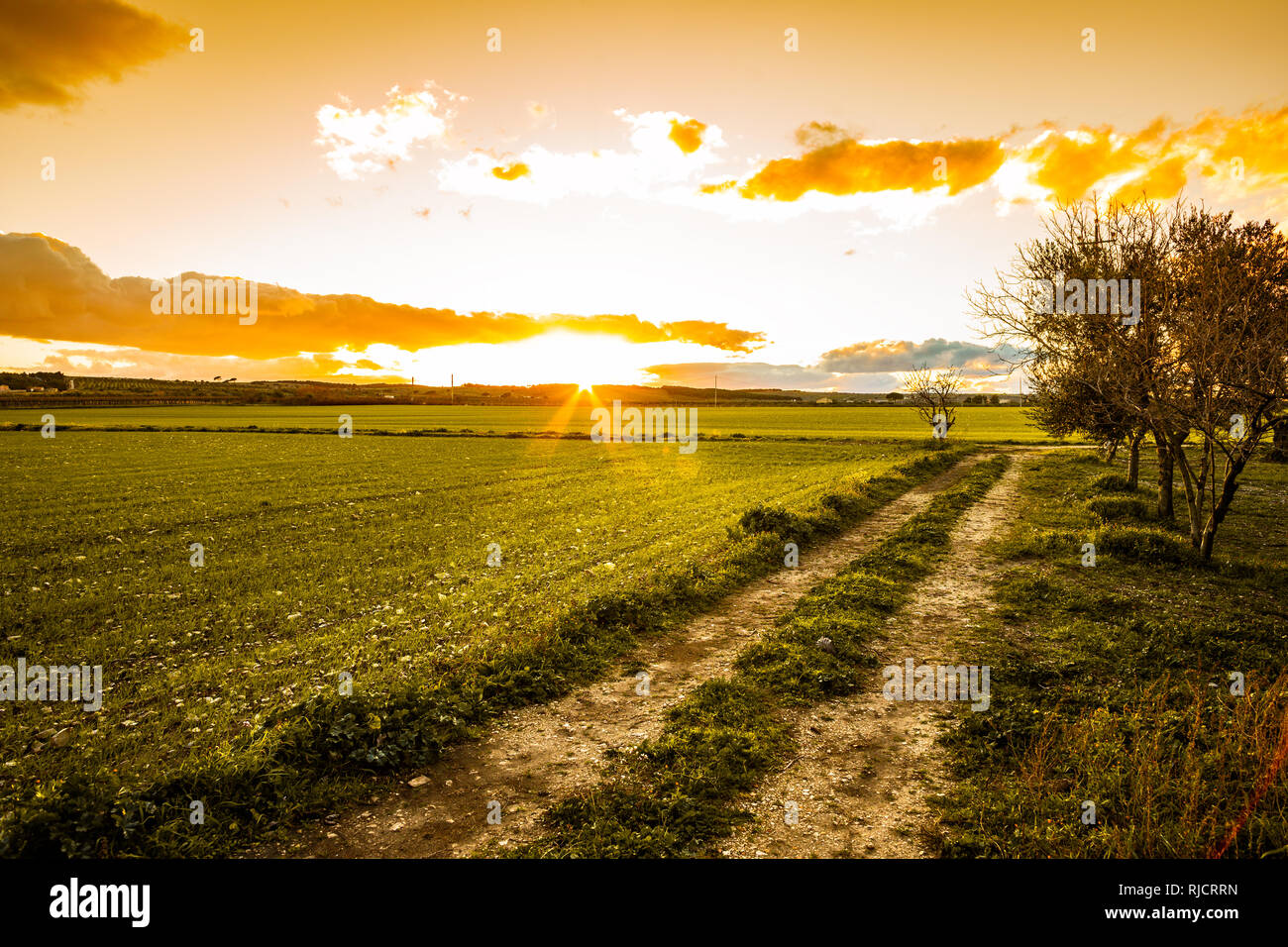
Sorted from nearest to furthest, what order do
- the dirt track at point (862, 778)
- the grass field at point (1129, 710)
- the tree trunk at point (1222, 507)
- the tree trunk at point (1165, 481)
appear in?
the grass field at point (1129, 710) < the dirt track at point (862, 778) < the tree trunk at point (1222, 507) < the tree trunk at point (1165, 481)

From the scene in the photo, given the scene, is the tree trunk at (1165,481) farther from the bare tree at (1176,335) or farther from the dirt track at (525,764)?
the dirt track at (525,764)

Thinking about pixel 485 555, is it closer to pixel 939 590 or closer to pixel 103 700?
pixel 103 700

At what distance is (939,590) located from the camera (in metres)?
16.0

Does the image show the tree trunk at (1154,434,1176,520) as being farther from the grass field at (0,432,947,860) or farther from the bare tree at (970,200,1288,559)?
the grass field at (0,432,947,860)

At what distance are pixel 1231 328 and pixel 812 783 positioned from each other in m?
18.0

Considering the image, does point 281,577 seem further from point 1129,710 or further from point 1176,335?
point 1176,335

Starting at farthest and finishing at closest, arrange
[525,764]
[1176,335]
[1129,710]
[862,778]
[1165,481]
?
[1165,481], [1176,335], [1129,710], [525,764], [862,778]

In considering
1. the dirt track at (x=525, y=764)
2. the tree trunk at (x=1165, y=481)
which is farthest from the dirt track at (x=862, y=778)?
the tree trunk at (x=1165, y=481)

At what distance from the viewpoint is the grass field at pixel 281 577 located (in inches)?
390

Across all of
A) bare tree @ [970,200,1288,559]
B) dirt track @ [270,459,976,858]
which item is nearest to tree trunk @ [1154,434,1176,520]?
bare tree @ [970,200,1288,559]

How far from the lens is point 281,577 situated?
717 inches

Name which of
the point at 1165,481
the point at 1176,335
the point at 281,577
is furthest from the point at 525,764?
the point at 1165,481

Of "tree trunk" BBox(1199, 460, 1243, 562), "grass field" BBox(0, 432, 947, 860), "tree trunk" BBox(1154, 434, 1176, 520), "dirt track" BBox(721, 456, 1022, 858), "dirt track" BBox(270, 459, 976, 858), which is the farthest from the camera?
"tree trunk" BBox(1154, 434, 1176, 520)

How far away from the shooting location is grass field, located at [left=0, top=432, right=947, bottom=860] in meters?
9.91
